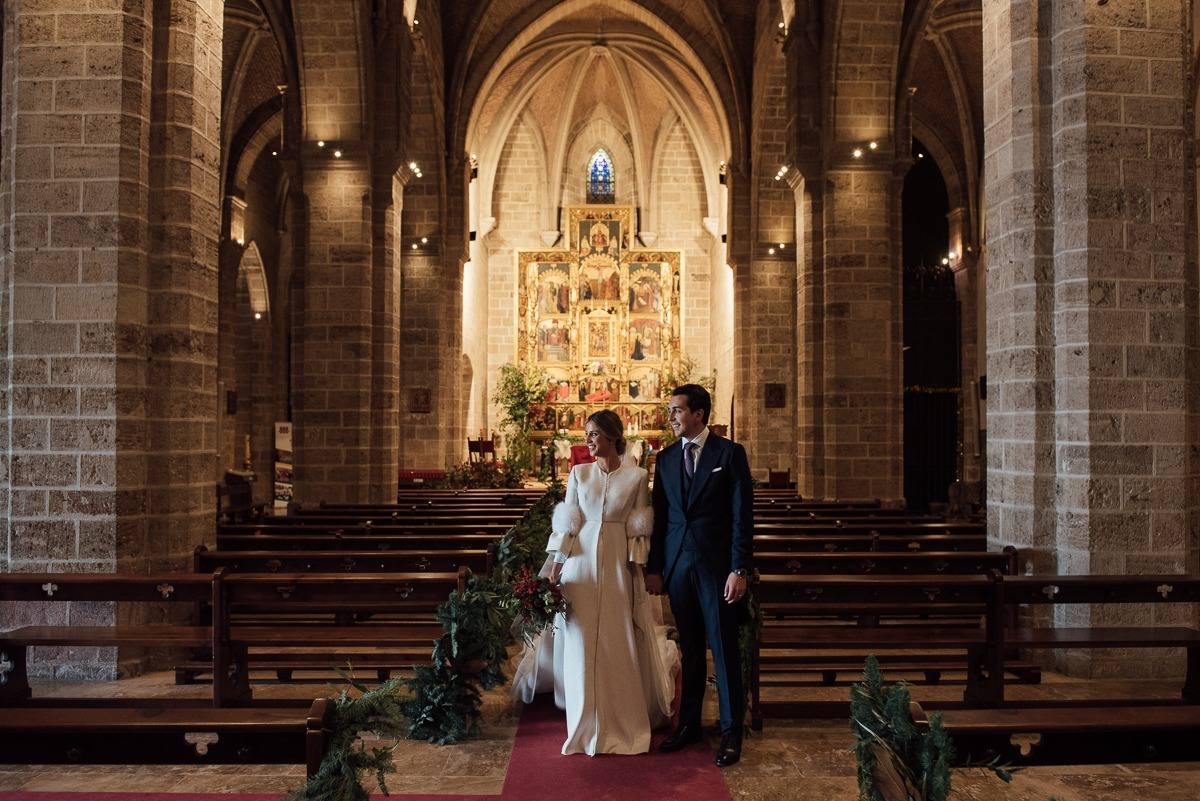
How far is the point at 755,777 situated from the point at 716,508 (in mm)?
1222

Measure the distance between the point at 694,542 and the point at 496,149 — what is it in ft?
81.4

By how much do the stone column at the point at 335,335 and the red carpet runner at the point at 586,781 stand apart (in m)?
8.61

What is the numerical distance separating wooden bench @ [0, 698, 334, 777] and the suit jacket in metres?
2.04

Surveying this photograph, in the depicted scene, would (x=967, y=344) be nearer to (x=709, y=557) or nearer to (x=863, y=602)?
(x=863, y=602)

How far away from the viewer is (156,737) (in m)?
2.93

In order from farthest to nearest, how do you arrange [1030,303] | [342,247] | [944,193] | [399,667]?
[944,193]
[342,247]
[1030,303]
[399,667]

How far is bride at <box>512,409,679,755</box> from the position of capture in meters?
4.48

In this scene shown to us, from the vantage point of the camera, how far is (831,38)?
1341 cm

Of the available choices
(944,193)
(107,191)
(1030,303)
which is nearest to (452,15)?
(944,193)

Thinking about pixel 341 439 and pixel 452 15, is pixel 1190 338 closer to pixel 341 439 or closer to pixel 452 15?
pixel 341 439

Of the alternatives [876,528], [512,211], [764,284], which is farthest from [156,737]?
[512,211]

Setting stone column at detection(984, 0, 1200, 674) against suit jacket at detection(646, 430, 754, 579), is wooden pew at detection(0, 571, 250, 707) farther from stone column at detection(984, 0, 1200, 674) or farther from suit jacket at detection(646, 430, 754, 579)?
stone column at detection(984, 0, 1200, 674)

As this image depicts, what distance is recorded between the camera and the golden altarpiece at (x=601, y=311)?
88.5 ft

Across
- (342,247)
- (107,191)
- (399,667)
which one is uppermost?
(342,247)
